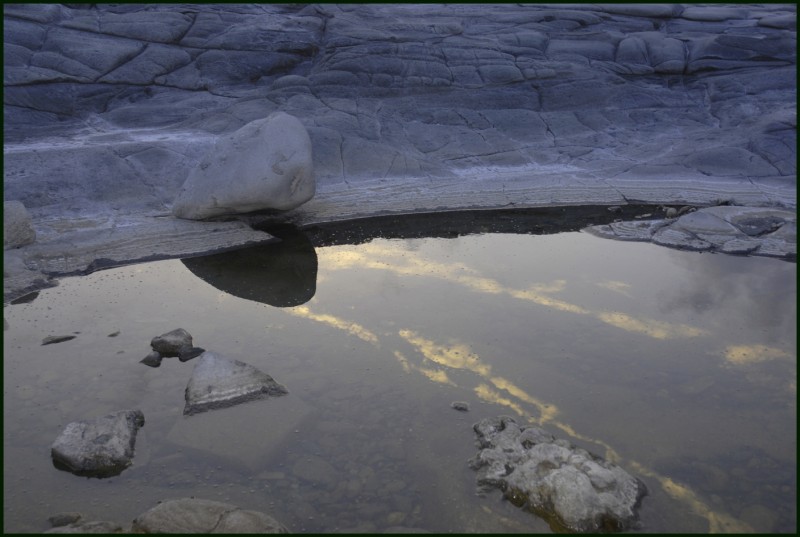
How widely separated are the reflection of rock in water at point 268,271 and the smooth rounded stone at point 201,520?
9.94ft

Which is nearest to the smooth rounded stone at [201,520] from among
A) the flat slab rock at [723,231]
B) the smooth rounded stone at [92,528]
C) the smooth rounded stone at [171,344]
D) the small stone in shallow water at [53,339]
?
the smooth rounded stone at [92,528]

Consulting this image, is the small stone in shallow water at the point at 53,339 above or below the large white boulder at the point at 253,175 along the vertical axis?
below

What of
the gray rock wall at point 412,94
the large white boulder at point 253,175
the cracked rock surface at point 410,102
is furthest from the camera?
the gray rock wall at point 412,94

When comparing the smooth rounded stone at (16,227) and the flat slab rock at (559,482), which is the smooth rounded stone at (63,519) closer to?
the flat slab rock at (559,482)

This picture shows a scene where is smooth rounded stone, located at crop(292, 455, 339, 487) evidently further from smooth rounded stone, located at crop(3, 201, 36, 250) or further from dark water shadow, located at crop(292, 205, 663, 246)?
smooth rounded stone, located at crop(3, 201, 36, 250)

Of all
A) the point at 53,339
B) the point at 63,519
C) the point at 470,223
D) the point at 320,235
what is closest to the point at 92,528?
the point at 63,519

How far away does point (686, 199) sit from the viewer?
32.4 ft

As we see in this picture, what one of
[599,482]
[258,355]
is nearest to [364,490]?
[599,482]

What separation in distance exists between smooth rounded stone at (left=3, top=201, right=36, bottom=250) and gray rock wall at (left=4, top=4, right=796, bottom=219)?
41.6 inches

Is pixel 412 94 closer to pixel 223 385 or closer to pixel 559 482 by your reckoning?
pixel 223 385

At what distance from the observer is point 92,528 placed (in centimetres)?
383

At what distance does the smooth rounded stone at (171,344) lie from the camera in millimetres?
5883

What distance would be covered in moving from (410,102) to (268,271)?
5.78 m

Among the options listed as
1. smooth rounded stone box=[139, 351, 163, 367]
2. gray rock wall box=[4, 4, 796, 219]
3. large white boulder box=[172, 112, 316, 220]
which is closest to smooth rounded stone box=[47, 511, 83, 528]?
smooth rounded stone box=[139, 351, 163, 367]
